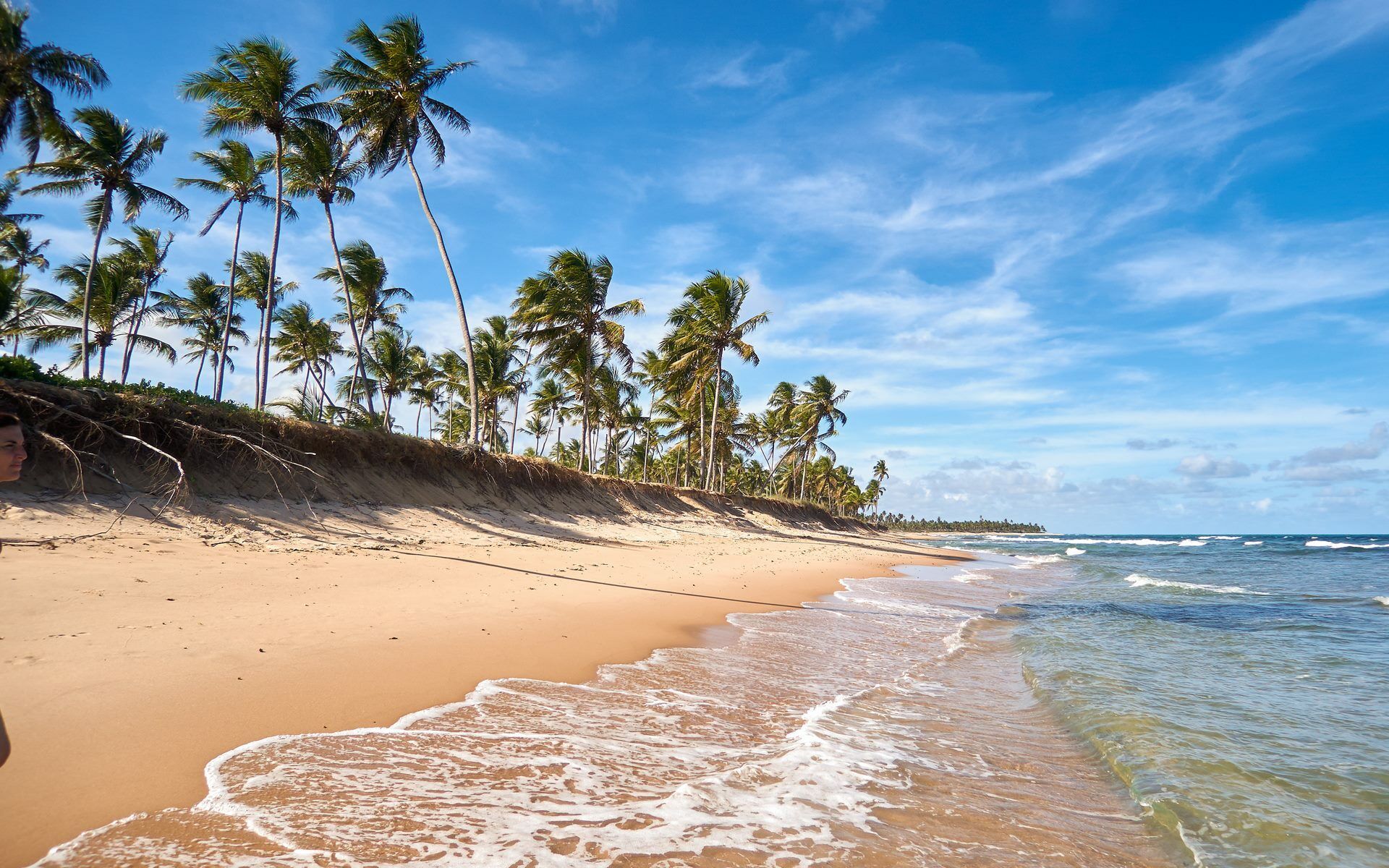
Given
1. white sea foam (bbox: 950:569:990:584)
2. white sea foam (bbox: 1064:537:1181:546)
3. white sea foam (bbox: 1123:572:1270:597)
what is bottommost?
white sea foam (bbox: 1064:537:1181:546)

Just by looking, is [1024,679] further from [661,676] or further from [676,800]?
[676,800]

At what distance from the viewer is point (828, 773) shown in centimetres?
397

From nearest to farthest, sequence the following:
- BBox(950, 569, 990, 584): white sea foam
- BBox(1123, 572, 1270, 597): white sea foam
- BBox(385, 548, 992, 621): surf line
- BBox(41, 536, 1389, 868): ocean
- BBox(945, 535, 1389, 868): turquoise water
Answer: BBox(41, 536, 1389, 868): ocean, BBox(945, 535, 1389, 868): turquoise water, BBox(385, 548, 992, 621): surf line, BBox(1123, 572, 1270, 597): white sea foam, BBox(950, 569, 990, 584): white sea foam

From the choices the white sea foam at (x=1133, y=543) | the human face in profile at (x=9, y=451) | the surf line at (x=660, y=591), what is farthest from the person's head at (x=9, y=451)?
the white sea foam at (x=1133, y=543)

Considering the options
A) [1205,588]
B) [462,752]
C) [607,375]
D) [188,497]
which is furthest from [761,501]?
[462,752]

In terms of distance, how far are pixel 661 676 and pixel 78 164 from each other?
99.0 feet

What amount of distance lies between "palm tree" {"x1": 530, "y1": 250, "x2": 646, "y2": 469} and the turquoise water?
68.7ft

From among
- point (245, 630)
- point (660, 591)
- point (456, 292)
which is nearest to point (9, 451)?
point (245, 630)

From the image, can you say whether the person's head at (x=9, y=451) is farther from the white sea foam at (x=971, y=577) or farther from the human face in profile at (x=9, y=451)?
the white sea foam at (x=971, y=577)

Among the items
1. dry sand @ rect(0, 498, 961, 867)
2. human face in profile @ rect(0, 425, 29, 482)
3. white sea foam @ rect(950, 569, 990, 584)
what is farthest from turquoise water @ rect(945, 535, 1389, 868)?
white sea foam @ rect(950, 569, 990, 584)

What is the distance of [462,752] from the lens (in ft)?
12.0

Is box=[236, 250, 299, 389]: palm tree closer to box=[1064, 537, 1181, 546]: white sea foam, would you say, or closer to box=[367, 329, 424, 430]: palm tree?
box=[367, 329, 424, 430]: palm tree

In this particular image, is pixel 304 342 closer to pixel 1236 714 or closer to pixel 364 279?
pixel 364 279

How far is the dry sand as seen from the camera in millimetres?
3141
